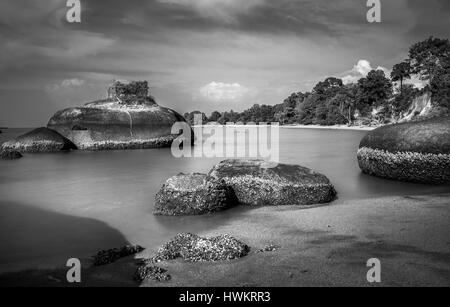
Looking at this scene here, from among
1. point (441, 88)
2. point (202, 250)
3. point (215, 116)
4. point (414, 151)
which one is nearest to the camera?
point (202, 250)

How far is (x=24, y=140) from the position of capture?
21.3 meters

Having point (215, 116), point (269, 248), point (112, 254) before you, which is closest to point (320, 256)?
point (269, 248)

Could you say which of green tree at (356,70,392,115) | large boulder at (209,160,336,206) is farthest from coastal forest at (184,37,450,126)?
large boulder at (209,160,336,206)

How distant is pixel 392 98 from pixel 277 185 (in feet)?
197

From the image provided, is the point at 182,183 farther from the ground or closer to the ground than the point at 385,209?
farther from the ground

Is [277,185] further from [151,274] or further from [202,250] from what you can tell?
[151,274]

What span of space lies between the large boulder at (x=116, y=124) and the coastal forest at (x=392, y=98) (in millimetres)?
27966

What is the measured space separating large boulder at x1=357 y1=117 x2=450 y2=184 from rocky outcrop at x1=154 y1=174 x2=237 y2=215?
554cm

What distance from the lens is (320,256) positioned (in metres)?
4.38
